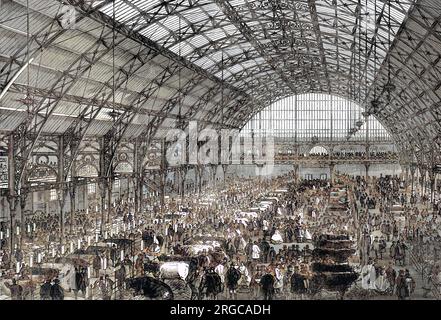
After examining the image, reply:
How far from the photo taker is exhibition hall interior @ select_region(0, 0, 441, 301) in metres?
14.8

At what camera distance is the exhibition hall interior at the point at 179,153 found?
48.6 feet

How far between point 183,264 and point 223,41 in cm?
1780

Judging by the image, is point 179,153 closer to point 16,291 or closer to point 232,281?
point 232,281

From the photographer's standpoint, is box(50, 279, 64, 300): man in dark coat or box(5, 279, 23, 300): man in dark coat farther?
box(5, 279, 23, 300): man in dark coat

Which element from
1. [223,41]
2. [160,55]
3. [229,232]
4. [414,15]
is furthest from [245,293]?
[223,41]

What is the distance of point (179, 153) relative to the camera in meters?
41.8

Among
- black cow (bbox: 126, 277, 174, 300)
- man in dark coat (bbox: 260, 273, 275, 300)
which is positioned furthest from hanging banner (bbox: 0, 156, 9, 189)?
man in dark coat (bbox: 260, 273, 275, 300)

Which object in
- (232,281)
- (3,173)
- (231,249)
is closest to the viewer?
(232,281)

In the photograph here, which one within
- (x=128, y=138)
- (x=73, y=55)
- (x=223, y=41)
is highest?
(x=223, y=41)

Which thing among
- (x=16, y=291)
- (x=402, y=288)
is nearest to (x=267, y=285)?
(x=402, y=288)

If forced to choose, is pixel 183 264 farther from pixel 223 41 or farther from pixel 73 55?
pixel 223 41

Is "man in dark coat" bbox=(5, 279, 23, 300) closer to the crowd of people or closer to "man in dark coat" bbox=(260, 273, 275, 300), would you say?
the crowd of people

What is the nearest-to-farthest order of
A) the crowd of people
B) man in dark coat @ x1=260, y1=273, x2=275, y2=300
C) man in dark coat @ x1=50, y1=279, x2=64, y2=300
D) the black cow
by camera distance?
man in dark coat @ x1=50, y1=279, x2=64, y2=300 → the black cow → man in dark coat @ x1=260, y1=273, x2=275, y2=300 → the crowd of people

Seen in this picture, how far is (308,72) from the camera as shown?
151ft
